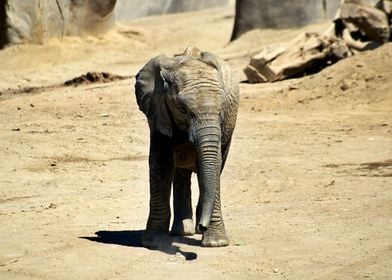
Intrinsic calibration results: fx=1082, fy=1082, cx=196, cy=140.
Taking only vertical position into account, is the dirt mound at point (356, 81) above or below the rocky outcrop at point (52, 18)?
below

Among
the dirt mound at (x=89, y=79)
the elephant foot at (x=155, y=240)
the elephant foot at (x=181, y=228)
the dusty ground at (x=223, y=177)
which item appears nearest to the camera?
the dusty ground at (x=223, y=177)

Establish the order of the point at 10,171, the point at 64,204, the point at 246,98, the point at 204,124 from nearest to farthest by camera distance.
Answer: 1. the point at 204,124
2. the point at 64,204
3. the point at 10,171
4. the point at 246,98

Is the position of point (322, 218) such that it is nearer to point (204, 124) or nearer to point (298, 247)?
point (298, 247)

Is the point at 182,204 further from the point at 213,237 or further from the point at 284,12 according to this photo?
the point at 284,12

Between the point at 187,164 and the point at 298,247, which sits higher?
the point at 187,164

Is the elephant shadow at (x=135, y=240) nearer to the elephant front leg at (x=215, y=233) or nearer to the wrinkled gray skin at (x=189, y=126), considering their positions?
the wrinkled gray skin at (x=189, y=126)

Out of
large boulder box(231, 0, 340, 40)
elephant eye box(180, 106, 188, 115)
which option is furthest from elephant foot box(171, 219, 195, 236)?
large boulder box(231, 0, 340, 40)

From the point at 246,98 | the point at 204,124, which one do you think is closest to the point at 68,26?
the point at 246,98

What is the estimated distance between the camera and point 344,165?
476 inches

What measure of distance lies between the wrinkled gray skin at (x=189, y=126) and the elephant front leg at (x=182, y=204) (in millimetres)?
120

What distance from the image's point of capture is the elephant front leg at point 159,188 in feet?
26.9

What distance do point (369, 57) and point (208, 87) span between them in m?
9.58

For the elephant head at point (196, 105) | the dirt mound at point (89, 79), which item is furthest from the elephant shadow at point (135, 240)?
the dirt mound at point (89, 79)

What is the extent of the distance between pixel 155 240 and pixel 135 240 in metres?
0.30
